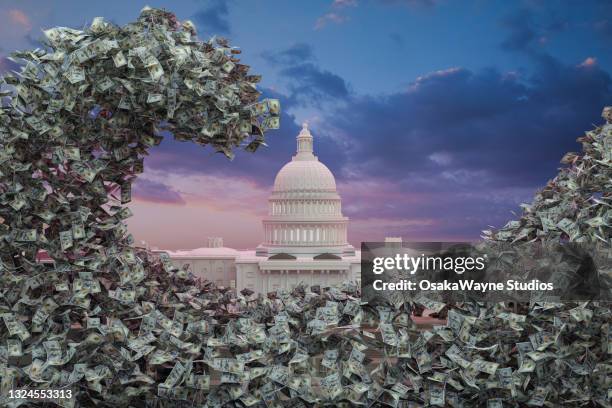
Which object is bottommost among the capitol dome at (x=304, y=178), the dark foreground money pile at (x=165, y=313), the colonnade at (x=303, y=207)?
the dark foreground money pile at (x=165, y=313)

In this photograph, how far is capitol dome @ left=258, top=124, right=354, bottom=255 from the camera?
136 ft

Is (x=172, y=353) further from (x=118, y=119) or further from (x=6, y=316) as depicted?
(x=118, y=119)

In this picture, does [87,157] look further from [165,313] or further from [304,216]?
[304,216]

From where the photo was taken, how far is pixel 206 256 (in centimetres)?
3484

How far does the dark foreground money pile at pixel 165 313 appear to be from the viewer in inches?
229

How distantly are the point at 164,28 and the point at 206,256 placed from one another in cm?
2919

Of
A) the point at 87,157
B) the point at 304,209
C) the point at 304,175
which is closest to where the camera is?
the point at 87,157

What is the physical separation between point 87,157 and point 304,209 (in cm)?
3568

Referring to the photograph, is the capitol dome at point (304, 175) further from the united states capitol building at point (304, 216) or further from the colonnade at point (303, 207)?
the colonnade at point (303, 207)
